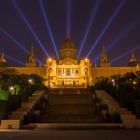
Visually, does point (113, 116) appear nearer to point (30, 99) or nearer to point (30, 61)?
point (30, 99)

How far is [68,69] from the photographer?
88.8m

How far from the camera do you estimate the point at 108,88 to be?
3316 cm

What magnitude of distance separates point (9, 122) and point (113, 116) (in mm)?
6750

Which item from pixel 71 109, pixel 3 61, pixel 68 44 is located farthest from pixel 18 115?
pixel 3 61

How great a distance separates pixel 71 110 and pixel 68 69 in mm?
63275

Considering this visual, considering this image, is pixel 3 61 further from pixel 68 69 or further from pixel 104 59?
pixel 104 59

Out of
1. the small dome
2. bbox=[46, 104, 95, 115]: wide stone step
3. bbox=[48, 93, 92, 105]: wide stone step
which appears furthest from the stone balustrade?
the small dome

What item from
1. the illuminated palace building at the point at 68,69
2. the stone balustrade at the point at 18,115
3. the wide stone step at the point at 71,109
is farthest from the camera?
the illuminated palace building at the point at 68,69

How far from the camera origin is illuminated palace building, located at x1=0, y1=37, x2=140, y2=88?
86.2 meters

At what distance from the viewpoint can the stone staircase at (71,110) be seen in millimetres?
22500

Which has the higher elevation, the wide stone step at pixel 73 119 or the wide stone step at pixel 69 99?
the wide stone step at pixel 69 99

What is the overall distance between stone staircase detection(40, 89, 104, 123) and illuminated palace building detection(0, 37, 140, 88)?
161 feet

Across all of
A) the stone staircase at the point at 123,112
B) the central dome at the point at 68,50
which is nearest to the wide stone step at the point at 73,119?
the stone staircase at the point at 123,112

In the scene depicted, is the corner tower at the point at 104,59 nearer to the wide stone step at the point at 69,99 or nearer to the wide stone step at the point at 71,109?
the wide stone step at the point at 69,99
